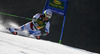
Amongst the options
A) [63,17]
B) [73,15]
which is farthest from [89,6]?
[63,17]

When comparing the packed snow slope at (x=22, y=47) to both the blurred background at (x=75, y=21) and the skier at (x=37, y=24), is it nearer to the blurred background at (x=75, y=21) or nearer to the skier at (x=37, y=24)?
the skier at (x=37, y=24)

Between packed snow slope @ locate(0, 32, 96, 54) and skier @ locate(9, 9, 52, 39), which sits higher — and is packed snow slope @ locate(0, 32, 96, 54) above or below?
below

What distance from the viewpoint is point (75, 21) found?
4258 millimetres

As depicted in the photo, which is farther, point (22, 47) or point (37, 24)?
point (37, 24)

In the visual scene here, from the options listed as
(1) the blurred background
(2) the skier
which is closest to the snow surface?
(2) the skier

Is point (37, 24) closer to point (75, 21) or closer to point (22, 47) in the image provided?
point (22, 47)

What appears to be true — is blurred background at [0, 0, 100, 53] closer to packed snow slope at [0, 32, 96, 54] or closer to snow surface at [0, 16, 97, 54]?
snow surface at [0, 16, 97, 54]

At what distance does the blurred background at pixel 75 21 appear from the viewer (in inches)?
164

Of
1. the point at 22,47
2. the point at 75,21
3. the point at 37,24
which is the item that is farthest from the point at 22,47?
the point at 75,21

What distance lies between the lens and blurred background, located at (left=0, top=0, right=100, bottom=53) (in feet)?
13.7

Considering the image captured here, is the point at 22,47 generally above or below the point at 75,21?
below

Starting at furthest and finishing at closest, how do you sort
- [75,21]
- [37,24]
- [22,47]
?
1. [75,21]
2. [37,24]
3. [22,47]

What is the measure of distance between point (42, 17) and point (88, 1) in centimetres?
197

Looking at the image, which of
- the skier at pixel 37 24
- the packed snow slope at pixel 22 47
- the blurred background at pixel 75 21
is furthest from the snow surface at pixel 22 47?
the blurred background at pixel 75 21
